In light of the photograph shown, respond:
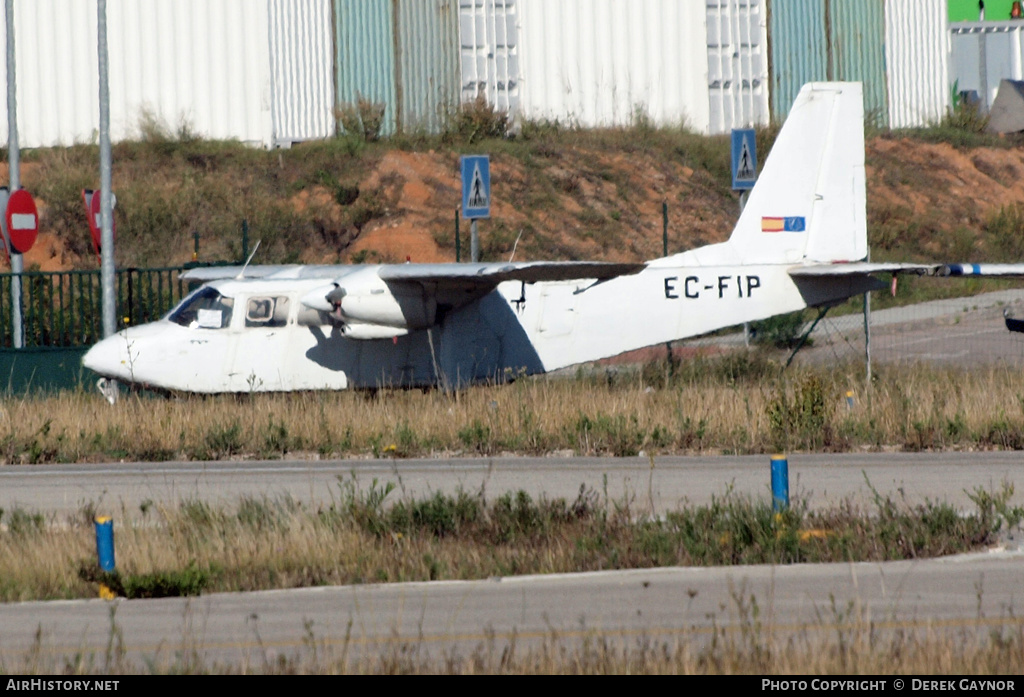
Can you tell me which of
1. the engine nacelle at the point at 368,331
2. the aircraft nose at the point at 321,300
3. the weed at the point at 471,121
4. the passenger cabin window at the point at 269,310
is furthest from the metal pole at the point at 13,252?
Answer: the weed at the point at 471,121

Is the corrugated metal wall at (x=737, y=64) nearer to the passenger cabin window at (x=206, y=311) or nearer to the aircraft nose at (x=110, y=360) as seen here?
the passenger cabin window at (x=206, y=311)

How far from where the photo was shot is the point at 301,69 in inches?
1503

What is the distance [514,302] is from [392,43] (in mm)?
21538

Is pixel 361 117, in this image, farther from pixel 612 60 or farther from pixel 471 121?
pixel 612 60

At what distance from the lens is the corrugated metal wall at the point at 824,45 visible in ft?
136

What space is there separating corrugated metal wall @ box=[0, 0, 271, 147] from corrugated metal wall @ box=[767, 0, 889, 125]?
648 inches

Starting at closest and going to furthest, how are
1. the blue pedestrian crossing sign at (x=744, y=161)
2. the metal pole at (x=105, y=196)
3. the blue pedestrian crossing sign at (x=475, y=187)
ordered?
the metal pole at (x=105, y=196), the blue pedestrian crossing sign at (x=475, y=187), the blue pedestrian crossing sign at (x=744, y=161)

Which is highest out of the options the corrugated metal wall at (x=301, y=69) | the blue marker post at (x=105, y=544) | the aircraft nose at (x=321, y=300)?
the corrugated metal wall at (x=301, y=69)

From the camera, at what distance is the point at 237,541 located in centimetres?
987

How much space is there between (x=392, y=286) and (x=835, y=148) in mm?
7461

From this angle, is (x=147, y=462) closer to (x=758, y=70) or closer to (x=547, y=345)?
(x=547, y=345)

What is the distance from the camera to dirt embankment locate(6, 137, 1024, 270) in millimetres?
34781

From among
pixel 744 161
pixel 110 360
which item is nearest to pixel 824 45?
pixel 744 161

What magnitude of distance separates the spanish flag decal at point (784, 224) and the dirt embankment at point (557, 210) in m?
12.4
